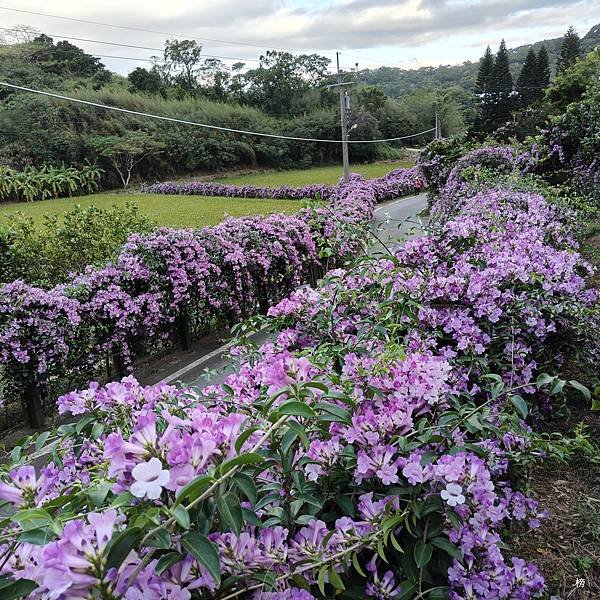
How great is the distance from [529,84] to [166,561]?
5260 centimetres

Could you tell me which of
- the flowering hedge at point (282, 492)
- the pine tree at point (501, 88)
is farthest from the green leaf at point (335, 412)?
the pine tree at point (501, 88)

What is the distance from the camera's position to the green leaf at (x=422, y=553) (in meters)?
1.07

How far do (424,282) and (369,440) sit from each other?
4.39ft

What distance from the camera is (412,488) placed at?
3.72 ft

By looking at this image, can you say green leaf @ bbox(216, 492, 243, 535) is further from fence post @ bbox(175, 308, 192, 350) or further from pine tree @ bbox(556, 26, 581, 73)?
pine tree @ bbox(556, 26, 581, 73)

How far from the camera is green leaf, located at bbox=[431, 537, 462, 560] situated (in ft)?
3.63

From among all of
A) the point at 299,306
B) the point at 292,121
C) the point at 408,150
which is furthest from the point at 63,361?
the point at 408,150

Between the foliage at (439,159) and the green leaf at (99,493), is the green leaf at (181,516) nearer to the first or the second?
the green leaf at (99,493)

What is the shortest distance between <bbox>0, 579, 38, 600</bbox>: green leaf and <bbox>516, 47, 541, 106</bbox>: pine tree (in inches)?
1993

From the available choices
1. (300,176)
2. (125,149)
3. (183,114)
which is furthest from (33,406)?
(183,114)

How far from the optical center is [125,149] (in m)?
34.1

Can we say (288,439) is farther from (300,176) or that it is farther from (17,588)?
(300,176)

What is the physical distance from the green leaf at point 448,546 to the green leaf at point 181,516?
1.90ft

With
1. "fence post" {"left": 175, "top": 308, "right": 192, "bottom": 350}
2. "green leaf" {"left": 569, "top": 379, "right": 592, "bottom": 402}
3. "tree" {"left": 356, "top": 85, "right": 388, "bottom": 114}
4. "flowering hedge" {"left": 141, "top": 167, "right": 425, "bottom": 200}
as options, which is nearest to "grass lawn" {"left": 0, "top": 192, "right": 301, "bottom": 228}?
"flowering hedge" {"left": 141, "top": 167, "right": 425, "bottom": 200}
